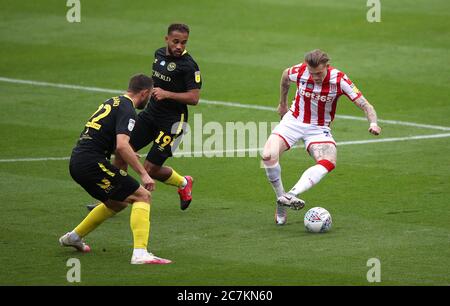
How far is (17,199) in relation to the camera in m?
14.4

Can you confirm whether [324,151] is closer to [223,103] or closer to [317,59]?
[317,59]

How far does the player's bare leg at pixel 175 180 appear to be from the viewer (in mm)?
14086

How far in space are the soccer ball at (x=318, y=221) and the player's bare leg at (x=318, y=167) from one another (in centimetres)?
33

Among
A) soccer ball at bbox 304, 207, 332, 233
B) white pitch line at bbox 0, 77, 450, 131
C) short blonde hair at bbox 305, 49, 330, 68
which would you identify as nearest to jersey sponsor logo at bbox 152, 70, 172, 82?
short blonde hair at bbox 305, 49, 330, 68

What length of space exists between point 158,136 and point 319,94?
2366 millimetres

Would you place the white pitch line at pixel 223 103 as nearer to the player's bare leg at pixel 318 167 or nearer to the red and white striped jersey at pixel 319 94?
the red and white striped jersey at pixel 319 94

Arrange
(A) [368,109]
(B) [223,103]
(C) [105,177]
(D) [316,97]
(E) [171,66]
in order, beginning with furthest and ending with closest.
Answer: (B) [223,103] < (E) [171,66] < (D) [316,97] < (A) [368,109] < (C) [105,177]

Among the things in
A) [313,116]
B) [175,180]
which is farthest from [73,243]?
[313,116]

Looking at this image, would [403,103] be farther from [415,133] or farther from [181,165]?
[181,165]

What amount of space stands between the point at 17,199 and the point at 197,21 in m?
13.6

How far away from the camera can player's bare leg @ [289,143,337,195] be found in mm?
12938

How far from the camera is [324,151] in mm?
13406

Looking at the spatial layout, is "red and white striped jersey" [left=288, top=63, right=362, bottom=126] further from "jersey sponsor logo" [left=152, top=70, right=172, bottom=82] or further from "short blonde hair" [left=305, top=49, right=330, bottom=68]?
"jersey sponsor logo" [left=152, top=70, right=172, bottom=82]
